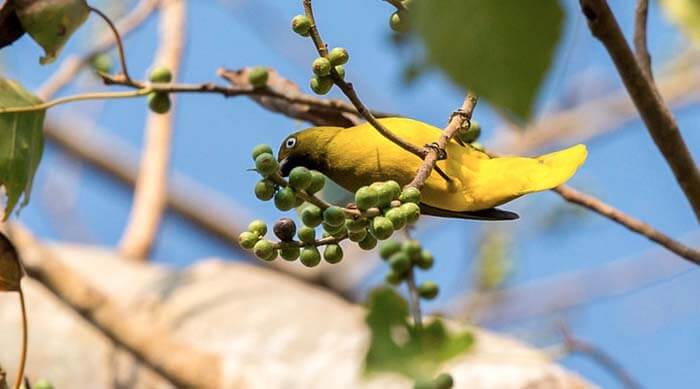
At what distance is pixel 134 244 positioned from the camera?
299 centimetres

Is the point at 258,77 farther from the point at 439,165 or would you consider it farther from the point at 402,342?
the point at 402,342

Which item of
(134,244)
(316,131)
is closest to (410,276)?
(316,131)

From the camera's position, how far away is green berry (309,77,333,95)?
89 cm

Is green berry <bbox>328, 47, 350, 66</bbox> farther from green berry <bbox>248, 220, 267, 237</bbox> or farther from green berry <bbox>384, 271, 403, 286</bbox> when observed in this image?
green berry <bbox>384, 271, 403, 286</bbox>

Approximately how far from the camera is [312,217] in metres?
0.88

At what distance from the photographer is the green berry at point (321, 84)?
892 mm

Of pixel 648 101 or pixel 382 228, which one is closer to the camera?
pixel 382 228

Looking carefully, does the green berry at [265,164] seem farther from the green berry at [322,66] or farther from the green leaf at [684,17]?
the green leaf at [684,17]

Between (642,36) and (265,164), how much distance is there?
2.01ft

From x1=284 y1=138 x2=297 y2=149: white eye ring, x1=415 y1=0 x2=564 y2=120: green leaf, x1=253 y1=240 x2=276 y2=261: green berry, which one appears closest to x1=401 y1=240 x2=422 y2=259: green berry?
x1=284 y1=138 x2=297 y2=149: white eye ring

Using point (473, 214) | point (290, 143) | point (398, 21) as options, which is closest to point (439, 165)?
point (473, 214)

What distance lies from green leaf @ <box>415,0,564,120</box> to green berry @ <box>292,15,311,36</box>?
50 centimetres

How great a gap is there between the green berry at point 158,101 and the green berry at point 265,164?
376 mm

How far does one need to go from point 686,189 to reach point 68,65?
5.91ft
